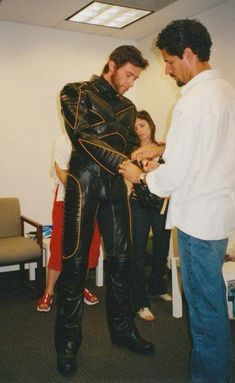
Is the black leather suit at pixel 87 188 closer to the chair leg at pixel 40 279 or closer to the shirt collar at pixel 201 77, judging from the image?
the shirt collar at pixel 201 77

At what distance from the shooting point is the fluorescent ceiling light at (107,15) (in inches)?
136

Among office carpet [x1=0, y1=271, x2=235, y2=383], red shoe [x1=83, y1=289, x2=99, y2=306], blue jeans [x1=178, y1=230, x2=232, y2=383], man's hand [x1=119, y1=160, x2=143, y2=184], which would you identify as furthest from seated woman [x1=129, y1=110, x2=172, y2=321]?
blue jeans [x1=178, y1=230, x2=232, y2=383]

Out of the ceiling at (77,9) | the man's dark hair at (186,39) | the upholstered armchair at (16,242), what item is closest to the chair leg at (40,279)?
the upholstered armchair at (16,242)

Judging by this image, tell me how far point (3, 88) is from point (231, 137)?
2.94 m

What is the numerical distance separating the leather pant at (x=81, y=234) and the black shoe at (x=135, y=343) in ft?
1.09

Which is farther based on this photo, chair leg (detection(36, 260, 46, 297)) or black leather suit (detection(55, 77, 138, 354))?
chair leg (detection(36, 260, 46, 297))

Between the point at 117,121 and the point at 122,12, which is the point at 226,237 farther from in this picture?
the point at 122,12

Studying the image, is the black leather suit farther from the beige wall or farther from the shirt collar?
the beige wall

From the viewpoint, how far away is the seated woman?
2.76m

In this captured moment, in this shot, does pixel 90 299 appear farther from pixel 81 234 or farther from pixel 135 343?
pixel 81 234

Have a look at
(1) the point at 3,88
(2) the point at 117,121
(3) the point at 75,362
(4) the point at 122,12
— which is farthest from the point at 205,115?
(1) the point at 3,88

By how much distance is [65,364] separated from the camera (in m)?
2.07

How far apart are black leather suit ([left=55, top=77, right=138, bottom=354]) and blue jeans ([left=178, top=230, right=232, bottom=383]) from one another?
0.59 metres

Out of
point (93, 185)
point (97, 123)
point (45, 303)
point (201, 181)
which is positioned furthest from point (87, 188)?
point (45, 303)
